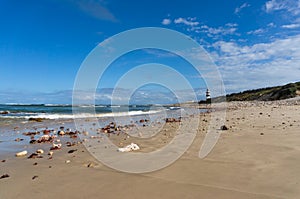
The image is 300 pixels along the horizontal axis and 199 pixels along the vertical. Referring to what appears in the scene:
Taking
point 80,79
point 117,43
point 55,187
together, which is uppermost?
point 117,43

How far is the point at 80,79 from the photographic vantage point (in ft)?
20.0

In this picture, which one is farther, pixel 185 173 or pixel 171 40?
pixel 171 40

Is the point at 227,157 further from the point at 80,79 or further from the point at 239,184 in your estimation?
the point at 80,79

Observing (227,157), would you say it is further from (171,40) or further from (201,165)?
(171,40)

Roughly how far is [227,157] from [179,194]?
2.24 metres

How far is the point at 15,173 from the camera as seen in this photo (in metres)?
4.43

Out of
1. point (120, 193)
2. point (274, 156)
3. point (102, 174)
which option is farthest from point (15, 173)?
point (274, 156)

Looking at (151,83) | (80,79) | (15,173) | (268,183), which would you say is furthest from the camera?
(151,83)

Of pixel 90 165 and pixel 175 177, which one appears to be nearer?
pixel 175 177

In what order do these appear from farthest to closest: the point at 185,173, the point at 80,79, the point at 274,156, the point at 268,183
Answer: the point at 80,79, the point at 274,156, the point at 185,173, the point at 268,183

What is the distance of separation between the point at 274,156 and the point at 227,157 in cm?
96

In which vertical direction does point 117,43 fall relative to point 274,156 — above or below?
above

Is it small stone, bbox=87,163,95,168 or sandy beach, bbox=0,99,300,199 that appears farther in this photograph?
small stone, bbox=87,163,95,168

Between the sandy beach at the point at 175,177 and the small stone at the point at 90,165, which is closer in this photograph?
the sandy beach at the point at 175,177
